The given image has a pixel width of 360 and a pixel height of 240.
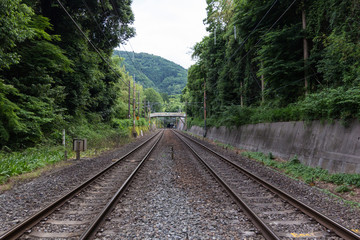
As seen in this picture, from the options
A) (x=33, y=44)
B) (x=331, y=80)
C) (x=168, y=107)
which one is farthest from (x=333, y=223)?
(x=168, y=107)

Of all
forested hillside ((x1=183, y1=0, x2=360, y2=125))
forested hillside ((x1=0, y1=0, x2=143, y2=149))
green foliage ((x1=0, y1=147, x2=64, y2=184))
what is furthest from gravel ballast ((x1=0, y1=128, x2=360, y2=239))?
forested hillside ((x1=0, y1=0, x2=143, y2=149))

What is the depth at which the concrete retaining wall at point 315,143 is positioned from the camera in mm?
7043

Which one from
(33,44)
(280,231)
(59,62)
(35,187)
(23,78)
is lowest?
(35,187)

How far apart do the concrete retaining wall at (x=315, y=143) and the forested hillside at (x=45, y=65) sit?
1038cm

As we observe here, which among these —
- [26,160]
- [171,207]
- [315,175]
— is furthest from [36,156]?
[315,175]

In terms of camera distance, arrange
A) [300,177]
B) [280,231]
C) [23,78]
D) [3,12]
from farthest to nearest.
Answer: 1. [23,78]
2. [300,177]
3. [3,12]
4. [280,231]

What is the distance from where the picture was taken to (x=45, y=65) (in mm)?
11797

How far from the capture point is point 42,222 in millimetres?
3881

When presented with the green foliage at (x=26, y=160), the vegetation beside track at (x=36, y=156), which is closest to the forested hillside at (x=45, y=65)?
the vegetation beside track at (x=36, y=156)

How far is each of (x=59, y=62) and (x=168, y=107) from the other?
120 m

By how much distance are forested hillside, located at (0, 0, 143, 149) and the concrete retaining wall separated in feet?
34.1

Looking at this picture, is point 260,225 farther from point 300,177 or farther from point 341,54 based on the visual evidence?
point 341,54

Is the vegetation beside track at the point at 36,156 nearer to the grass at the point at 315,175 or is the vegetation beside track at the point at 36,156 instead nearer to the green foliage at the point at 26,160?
the green foliage at the point at 26,160

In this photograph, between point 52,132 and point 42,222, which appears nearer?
point 42,222
